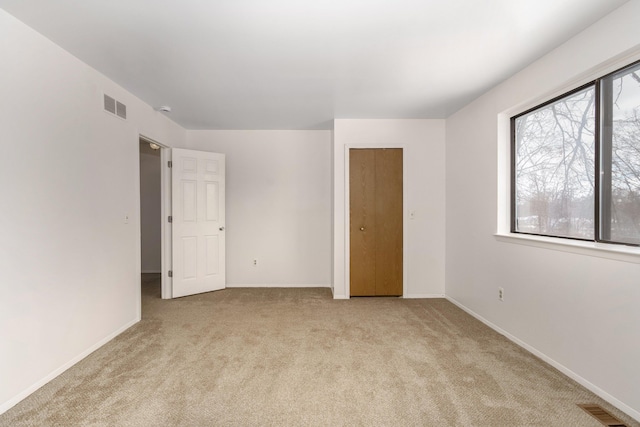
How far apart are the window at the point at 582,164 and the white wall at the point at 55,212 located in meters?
3.81

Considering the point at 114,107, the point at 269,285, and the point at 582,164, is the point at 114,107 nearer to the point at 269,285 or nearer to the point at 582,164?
the point at 269,285

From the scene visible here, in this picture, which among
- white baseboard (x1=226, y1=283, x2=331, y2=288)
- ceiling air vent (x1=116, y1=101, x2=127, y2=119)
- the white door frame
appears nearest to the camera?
ceiling air vent (x1=116, y1=101, x2=127, y2=119)

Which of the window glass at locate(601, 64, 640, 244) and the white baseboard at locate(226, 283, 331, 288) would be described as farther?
the white baseboard at locate(226, 283, 331, 288)

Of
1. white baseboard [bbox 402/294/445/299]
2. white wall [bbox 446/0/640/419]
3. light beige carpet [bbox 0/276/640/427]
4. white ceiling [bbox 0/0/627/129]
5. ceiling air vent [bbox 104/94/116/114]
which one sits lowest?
light beige carpet [bbox 0/276/640/427]

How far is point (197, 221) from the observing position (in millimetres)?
4508

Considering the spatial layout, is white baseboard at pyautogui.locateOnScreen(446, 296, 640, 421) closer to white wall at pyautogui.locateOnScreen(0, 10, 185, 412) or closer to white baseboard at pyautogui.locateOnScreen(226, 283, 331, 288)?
white baseboard at pyautogui.locateOnScreen(226, 283, 331, 288)

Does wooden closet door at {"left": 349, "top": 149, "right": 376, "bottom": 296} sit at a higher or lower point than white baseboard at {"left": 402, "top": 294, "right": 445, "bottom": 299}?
higher

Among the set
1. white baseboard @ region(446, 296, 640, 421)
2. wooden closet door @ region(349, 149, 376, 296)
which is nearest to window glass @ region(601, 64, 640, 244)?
white baseboard @ region(446, 296, 640, 421)

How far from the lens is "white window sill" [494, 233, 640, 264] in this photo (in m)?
1.87

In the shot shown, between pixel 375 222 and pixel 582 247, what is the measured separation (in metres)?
2.43

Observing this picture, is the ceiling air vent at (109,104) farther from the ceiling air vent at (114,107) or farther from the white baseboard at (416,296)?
the white baseboard at (416,296)

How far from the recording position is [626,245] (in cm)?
200

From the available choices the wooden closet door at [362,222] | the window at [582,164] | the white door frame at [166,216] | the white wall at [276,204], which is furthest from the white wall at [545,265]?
the white door frame at [166,216]

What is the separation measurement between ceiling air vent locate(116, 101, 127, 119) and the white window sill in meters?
3.89
